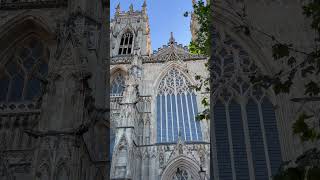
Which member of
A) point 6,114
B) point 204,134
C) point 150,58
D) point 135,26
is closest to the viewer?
point 6,114

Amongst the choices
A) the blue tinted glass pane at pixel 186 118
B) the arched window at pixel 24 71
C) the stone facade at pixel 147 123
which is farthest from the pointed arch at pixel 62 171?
the blue tinted glass pane at pixel 186 118

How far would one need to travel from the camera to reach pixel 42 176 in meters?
7.84

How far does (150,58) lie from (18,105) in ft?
69.4

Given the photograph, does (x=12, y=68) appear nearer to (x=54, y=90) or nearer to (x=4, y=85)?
(x=4, y=85)

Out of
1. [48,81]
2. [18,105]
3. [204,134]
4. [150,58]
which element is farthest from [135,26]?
[48,81]

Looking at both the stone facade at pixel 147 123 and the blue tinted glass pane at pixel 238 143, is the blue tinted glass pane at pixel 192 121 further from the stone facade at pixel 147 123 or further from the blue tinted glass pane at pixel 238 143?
the blue tinted glass pane at pixel 238 143

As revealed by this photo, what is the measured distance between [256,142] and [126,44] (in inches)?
930

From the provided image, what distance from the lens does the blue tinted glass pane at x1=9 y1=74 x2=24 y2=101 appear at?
12.1 meters

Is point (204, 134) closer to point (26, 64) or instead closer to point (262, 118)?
point (262, 118)

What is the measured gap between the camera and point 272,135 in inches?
539

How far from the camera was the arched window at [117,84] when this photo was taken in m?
32.1

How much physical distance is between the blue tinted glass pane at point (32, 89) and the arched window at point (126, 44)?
22.9 meters

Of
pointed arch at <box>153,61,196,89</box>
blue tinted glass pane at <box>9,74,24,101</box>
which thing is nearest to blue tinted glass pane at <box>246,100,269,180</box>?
blue tinted glass pane at <box>9,74,24,101</box>

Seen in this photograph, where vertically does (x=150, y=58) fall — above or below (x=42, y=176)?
above
